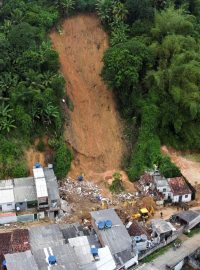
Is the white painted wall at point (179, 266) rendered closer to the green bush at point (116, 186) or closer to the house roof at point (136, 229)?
the house roof at point (136, 229)

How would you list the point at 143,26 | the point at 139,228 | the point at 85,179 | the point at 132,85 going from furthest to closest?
the point at 143,26 < the point at 132,85 < the point at 85,179 < the point at 139,228

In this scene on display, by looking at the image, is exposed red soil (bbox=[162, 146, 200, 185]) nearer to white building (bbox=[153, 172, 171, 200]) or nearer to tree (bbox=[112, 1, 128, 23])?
white building (bbox=[153, 172, 171, 200])

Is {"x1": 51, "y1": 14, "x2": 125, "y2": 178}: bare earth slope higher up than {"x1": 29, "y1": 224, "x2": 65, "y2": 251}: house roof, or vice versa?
{"x1": 51, "y1": 14, "x2": 125, "y2": 178}: bare earth slope

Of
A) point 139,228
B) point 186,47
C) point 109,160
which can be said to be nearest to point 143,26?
point 186,47

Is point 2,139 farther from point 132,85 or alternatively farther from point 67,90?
point 132,85

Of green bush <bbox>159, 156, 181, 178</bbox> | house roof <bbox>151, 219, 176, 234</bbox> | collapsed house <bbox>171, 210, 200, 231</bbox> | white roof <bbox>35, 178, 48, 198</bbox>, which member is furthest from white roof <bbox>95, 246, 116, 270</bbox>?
green bush <bbox>159, 156, 181, 178</bbox>

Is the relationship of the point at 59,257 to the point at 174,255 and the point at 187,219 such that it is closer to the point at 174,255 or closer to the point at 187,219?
the point at 174,255

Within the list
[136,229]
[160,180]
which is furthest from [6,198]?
[160,180]
